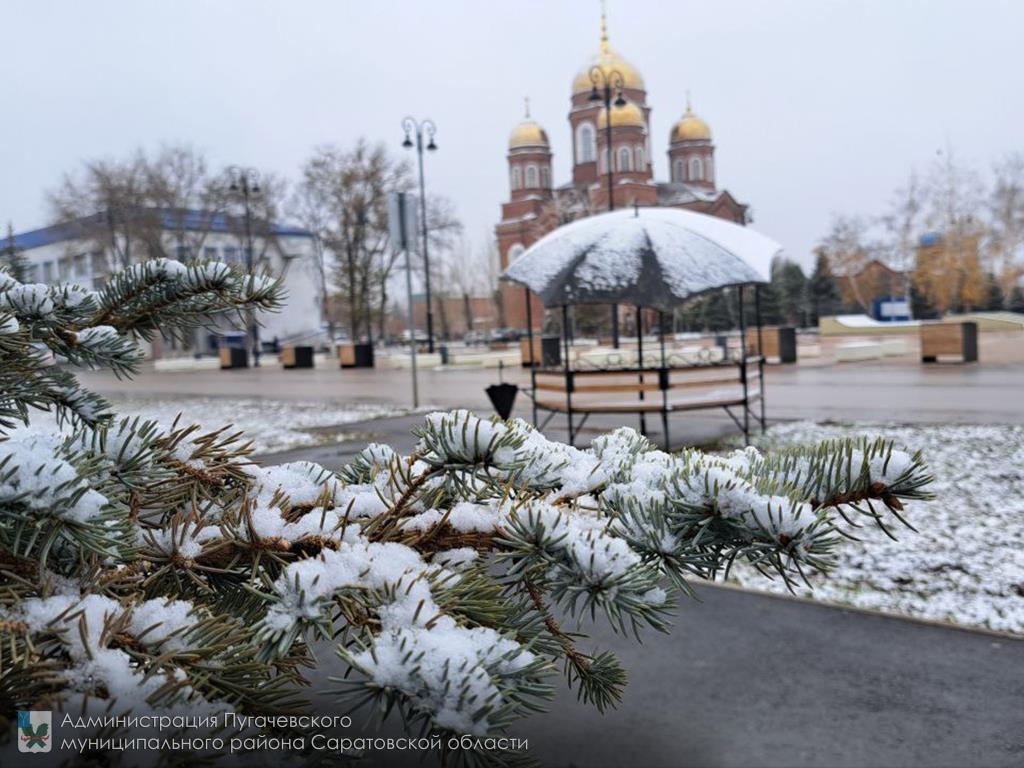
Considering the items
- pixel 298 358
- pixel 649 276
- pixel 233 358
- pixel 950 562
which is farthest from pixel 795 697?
pixel 233 358

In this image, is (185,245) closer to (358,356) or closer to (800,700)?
(358,356)

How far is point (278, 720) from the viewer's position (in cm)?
83

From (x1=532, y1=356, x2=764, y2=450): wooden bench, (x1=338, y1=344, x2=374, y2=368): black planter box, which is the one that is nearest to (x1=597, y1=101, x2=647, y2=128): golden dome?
(x1=338, y1=344, x2=374, y2=368): black planter box

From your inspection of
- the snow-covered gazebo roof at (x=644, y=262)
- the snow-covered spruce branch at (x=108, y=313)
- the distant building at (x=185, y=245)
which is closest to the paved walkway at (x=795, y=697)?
the snow-covered spruce branch at (x=108, y=313)

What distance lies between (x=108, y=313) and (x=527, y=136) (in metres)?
70.3

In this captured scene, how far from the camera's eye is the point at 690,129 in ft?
235

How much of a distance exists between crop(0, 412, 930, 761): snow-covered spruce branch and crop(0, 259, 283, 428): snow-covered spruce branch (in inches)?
7.9

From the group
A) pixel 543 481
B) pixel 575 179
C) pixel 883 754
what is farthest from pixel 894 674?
pixel 575 179

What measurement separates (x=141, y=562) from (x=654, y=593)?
0.54 m

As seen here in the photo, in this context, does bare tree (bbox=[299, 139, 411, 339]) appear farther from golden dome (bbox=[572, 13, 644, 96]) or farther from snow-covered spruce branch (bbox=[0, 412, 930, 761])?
snow-covered spruce branch (bbox=[0, 412, 930, 761])

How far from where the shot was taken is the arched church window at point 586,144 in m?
68.6

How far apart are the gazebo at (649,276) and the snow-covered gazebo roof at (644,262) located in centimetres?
1

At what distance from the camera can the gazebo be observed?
8453 millimetres

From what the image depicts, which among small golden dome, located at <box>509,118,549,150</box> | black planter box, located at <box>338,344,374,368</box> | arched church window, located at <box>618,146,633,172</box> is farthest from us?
small golden dome, located at <box>509,118,549,150</box>
